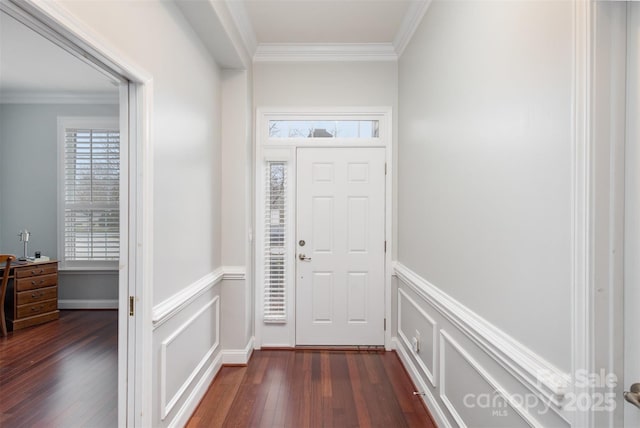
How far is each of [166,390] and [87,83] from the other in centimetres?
162

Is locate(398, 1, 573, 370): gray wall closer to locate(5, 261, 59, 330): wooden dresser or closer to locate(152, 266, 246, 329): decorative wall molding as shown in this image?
locate(152, 266, 246, 329): decorative wall molding

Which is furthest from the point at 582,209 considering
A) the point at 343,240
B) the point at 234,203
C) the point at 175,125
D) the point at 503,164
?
the point at 234,203

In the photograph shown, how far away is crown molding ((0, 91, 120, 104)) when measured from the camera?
3.20 ft

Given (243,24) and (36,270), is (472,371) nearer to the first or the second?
(36,270)

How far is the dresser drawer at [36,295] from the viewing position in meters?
1.12

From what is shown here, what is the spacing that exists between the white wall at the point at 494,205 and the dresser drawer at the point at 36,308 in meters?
1.83

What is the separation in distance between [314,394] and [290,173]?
1905 mm

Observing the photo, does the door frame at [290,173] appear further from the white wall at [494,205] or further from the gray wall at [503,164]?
the gray wall at [503,164]

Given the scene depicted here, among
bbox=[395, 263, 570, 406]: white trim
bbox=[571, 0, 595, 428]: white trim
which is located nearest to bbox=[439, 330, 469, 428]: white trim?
bbox=[395, 263, 570, 406]: white trim

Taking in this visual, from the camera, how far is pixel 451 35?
1807 mm

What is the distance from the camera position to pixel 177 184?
1.90 metres

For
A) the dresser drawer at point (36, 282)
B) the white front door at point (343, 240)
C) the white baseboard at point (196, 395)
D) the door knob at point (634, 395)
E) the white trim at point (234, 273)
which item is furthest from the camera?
the white front door at point (343, 240)

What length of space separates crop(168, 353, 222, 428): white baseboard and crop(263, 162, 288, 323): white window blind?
26.0 inches

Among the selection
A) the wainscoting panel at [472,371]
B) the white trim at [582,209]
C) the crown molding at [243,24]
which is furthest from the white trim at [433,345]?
the crown molding at [243,24]
